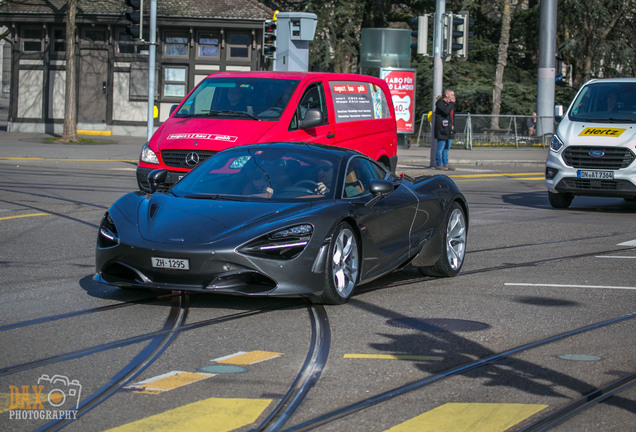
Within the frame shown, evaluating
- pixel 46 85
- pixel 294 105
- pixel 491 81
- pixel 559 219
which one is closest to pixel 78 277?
pixel 294 105

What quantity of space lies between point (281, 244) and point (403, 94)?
994 inches

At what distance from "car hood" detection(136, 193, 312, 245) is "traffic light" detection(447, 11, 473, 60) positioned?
18.9 m

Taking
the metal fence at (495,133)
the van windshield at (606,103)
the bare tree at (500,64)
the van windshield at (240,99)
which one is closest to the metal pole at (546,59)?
the bare tree at (500,64)

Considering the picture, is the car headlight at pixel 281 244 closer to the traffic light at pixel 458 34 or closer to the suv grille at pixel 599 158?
the suv grille at pixel 599 158

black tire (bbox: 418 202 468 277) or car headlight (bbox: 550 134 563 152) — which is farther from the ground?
car headlight (bbox: 550 134 563 152)

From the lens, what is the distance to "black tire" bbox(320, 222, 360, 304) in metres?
7.61

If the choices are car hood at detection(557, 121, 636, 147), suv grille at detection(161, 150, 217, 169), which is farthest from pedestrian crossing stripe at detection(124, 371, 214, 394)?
car hood at detection(557, 121, 636, 147)

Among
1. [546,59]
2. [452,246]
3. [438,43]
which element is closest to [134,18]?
[438,43]

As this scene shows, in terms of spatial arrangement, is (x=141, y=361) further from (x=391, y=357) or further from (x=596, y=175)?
(x=596, y=175)

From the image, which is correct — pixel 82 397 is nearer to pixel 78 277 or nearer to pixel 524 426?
pixel 524 426

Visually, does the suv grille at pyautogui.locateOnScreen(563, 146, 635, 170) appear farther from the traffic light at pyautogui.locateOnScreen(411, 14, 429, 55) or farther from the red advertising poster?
the red advertising poster

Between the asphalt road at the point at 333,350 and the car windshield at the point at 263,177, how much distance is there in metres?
0.93

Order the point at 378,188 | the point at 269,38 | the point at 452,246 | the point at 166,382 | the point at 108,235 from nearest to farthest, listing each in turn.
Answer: the point at 166,382 < the point at 108,235 < the point at 378,188 < the point at 452,246 < the point at 269,38

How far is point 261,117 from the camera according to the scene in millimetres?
14289
